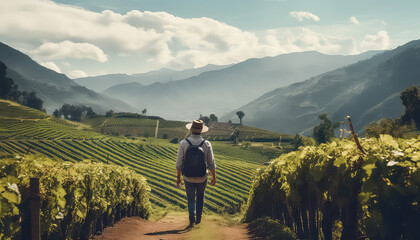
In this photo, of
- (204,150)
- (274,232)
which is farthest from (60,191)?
(274,232)

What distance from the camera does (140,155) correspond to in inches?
3866

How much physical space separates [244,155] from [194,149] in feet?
351

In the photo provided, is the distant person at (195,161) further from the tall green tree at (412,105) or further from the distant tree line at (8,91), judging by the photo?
the distant tree line at (8,91)

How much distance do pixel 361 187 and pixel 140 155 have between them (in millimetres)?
97170

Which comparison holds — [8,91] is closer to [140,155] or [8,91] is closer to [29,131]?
[29,131]

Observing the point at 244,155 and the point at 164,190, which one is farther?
the point at 244,155

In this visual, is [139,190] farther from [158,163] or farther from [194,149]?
[158,163]

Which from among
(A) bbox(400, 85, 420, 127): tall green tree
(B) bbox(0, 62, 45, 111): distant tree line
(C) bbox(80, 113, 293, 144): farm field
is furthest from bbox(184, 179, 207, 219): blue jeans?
(B) bbox(0, 62, 45, 111): distant tree line

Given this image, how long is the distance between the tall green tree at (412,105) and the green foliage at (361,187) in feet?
301

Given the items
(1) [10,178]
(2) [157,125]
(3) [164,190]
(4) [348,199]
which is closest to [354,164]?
(4) [348,199]

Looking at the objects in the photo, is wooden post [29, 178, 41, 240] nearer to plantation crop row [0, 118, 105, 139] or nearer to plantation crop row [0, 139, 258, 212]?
plantation crop row [0, 139, 258, 212]

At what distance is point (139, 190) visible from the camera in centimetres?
1316

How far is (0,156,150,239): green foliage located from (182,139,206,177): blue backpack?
221 cm

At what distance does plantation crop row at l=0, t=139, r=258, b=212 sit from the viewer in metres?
56.3
